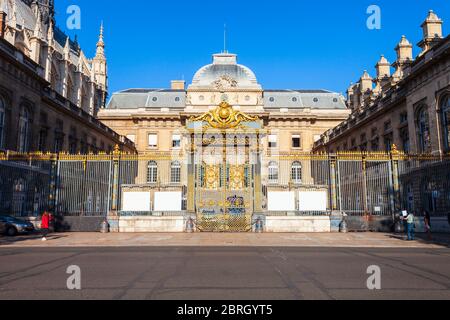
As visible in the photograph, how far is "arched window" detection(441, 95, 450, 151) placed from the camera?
2364 cm

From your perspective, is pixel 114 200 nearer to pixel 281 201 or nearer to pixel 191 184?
pixel 191 184

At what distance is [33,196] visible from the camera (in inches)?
804

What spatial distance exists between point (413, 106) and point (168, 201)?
20.2 metres

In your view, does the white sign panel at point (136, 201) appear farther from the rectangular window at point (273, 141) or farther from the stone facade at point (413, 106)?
the rectangular window at point (273, 141)

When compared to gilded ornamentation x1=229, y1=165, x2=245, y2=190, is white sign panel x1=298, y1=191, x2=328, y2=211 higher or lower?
lower

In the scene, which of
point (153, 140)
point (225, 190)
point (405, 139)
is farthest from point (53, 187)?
point (153, 140)

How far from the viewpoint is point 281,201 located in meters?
19.3

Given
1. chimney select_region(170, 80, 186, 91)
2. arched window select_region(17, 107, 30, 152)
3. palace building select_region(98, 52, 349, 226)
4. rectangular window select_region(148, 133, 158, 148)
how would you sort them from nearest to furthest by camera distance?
1. arched window select_region(17, 107, 30, 152)
2. palace building select_region(98, 52, 349, 226)
3. rectangular window select_region(148, 133, 158, 148)
4. chimney select_region(170, 80, 186, 91)

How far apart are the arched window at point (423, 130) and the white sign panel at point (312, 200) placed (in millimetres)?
11175

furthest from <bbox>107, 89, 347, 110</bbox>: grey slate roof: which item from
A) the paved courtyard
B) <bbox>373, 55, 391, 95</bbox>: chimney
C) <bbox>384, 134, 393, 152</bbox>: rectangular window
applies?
the paved courtyard

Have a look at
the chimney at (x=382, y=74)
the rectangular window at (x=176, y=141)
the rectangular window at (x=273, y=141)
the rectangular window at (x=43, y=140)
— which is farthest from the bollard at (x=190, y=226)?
the rectangular window at (x=273, y=141)

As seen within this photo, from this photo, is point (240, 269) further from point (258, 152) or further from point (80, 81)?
point (80, 81)

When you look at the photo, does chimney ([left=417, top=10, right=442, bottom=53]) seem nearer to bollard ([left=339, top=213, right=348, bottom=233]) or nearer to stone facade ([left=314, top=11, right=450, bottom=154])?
stone facade ([left=314, top=11, right=450, bottom=154])
